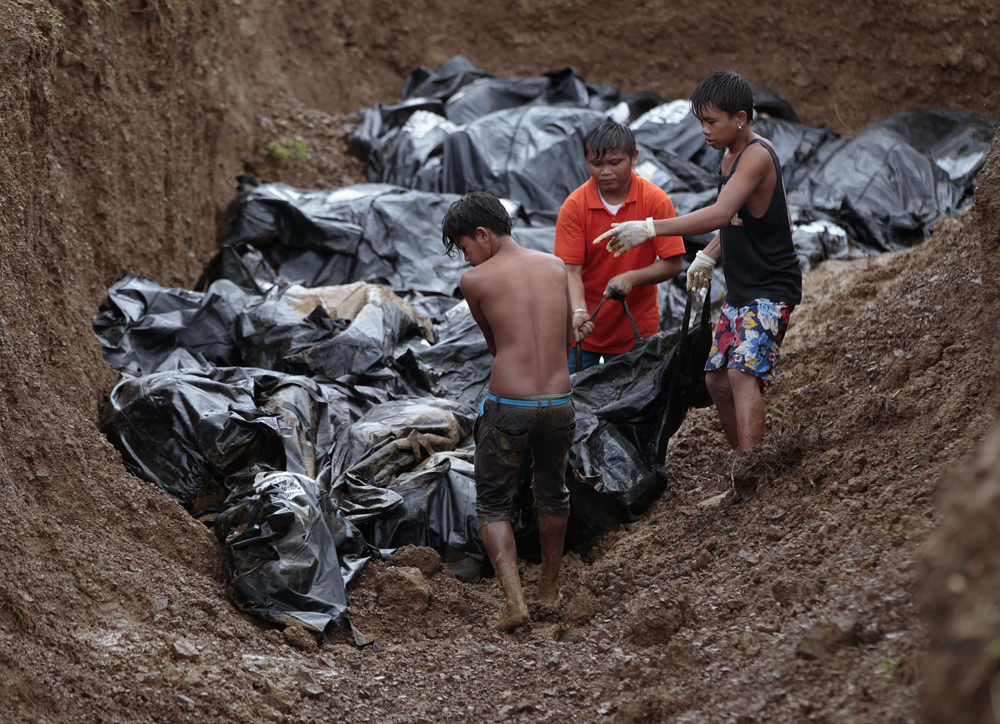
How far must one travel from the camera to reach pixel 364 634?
3090 millimetres

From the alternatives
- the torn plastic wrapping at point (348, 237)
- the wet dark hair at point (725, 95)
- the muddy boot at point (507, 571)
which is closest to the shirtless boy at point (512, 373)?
the muddy boot at point (507, 571)

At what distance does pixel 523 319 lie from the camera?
2996mm

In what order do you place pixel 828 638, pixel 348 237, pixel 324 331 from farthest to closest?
pixel 348 237 < pixel 324 331 < pixel 828 638

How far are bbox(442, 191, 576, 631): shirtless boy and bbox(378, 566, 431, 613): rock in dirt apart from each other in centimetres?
32

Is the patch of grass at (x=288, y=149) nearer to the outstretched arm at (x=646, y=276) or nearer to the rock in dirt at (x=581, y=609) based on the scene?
the outstretched arm at (x=646, y=276)

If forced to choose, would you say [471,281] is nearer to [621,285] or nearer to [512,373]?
[512,373]

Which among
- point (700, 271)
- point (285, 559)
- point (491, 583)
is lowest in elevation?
point (491, 583)

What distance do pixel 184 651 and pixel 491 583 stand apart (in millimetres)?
1230

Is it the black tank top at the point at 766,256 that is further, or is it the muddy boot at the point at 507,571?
the black tank top at the point at 766,256

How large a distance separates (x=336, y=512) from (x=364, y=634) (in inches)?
20.6

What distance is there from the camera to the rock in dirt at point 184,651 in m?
2.61

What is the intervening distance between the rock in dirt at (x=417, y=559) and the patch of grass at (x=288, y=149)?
5.40 m

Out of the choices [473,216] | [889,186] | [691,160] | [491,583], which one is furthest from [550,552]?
[889,186]

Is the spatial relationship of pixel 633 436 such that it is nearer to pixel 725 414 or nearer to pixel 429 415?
pixel 725 414
